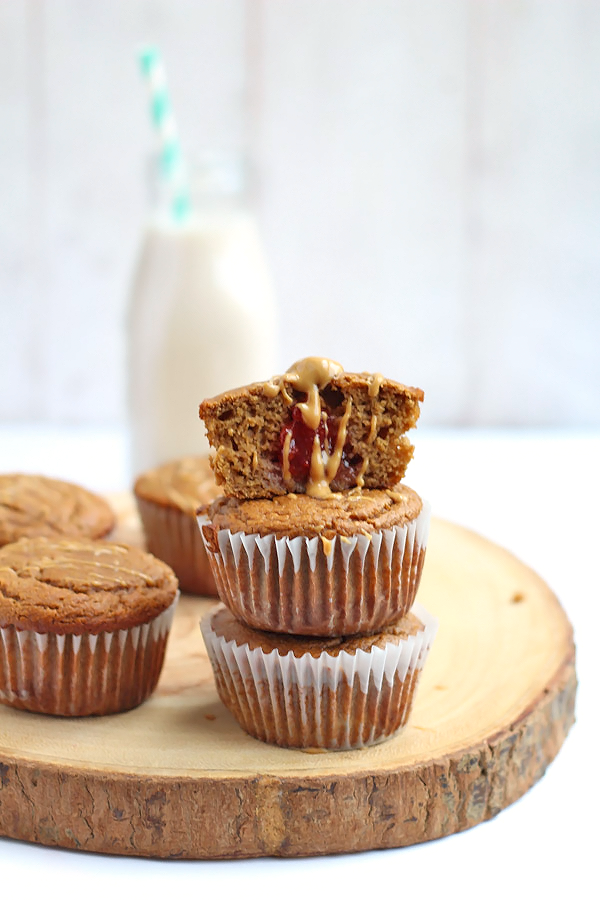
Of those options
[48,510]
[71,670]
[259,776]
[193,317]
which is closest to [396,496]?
[259,776]

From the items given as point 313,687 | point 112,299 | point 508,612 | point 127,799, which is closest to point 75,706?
point 127,799

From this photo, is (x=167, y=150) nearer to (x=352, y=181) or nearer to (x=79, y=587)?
(x=352, y=181)

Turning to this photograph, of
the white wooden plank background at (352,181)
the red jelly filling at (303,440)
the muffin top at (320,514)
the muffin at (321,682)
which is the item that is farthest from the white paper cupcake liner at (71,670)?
the white wooden plank background at (352,181)

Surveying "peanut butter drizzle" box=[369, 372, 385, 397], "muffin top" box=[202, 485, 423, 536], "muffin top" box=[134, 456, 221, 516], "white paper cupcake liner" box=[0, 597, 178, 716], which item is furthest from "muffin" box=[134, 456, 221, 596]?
"peanut butter drizzle" box=[369, 372, 385, 397]

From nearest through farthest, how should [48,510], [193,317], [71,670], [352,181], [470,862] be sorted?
[470,862]
[71,670]
[48,510]
[193,317]
[352,181]

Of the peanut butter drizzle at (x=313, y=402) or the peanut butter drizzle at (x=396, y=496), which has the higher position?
the peanut butter drizzle at (x=313, y=402)

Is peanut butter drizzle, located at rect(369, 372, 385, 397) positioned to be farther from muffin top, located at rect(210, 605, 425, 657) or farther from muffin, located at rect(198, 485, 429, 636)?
muffin top, located at rect(210, 605, 425, 657)

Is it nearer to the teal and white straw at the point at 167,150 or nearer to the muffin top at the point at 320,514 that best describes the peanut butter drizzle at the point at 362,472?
the muffin top at the point at 320,514
